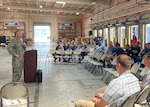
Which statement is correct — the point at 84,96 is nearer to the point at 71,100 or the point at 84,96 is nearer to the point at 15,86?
the point at 71,100

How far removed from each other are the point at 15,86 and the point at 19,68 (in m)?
3.04

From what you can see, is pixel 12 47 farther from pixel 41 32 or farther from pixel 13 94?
pixel 41 32

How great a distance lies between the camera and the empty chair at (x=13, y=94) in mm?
3271

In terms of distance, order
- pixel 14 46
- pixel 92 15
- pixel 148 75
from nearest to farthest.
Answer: pixel 148 75 → pixel 14 46 → pixel 92 15

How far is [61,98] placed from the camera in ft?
18.3

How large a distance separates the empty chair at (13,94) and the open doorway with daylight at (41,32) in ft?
101

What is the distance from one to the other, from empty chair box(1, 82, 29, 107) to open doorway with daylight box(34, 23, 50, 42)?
30683mm

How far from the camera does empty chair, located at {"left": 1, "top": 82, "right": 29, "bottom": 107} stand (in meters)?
3.27

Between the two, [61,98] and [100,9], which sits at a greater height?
[100,9]

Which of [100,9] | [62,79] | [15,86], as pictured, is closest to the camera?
[15,86]

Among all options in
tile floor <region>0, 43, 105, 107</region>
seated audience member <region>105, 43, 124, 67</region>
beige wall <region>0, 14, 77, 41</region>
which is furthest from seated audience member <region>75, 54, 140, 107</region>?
beige wall <region>0, 14, 77, 41</region>

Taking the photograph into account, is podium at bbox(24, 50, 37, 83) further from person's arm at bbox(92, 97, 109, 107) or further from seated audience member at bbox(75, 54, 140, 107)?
seated audience member at bbox(75, 54, 140, 107)

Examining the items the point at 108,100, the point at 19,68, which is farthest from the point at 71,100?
the point at 108,100

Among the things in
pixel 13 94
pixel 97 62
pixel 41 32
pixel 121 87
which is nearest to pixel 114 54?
pixel 97 62
